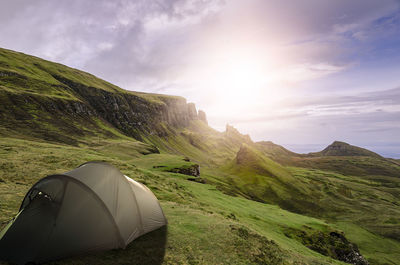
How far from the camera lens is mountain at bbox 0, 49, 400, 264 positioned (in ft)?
54.3

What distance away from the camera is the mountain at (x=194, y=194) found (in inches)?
651

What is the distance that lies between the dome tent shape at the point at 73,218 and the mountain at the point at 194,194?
1.10 metres

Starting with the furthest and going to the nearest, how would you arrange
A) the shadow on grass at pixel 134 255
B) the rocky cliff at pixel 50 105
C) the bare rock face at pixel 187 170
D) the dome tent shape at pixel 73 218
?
the rocky cliff at pixel 50 105 < the bare rock face at pixel 187 170 < the shadow on grass at pixel 134 255 < the dome tent shape at pixel 73 218

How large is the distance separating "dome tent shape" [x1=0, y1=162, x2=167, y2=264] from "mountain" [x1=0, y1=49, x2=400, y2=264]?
1.10 metres

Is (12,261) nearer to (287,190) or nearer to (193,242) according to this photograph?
(193,242)

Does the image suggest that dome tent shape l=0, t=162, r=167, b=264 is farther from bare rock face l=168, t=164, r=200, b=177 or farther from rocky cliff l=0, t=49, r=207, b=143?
rocky cliff l=0, t=49, r=207, b=143

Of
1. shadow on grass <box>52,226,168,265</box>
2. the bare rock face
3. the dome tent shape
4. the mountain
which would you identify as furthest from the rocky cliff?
shadow on grass <box>52,226,168,265</box>

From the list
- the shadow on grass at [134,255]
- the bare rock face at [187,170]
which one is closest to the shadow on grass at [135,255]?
the shadow on grass at [134,255]

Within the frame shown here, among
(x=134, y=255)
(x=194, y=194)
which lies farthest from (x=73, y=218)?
(x=194, y=194)

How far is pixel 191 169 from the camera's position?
234ft

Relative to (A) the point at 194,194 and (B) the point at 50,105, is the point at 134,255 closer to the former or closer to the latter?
(A) the point at 194,194

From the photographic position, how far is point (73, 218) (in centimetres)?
1241

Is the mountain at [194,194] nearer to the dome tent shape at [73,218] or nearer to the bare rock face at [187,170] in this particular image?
the bare rock face at [187,170]

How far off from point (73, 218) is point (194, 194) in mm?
27258
